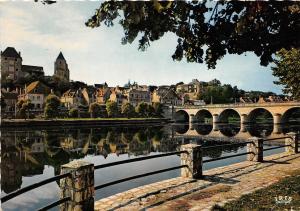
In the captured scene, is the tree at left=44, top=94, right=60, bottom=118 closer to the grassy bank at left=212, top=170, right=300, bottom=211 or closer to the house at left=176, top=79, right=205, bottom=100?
the grassy bank at left=212, top=170, right=300, bottom=211

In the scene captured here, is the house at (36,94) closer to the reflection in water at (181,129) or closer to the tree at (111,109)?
the tree at (111,109)

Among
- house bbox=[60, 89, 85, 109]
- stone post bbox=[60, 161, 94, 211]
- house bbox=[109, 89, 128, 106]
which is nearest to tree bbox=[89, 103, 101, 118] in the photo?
house bbox=[60, 89, 85, 109]

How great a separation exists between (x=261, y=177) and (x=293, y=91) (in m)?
10.5

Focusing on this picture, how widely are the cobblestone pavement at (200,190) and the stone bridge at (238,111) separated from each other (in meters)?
74.6

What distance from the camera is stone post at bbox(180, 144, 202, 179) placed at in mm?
12156

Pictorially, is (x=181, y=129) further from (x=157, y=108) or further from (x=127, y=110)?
(x=157, y=108)

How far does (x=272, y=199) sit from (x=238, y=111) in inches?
3504

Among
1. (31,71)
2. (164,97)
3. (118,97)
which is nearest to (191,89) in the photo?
(164,97)

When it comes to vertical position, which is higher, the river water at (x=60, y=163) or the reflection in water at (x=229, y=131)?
the reflection in water at (x=229, y=131)

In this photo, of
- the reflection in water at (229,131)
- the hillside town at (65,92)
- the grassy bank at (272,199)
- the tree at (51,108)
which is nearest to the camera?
the grassy bank at (272,199)

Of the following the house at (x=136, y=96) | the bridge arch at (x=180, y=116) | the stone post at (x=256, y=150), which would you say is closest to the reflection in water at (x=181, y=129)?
the bridge arch at (x=180, y=116)

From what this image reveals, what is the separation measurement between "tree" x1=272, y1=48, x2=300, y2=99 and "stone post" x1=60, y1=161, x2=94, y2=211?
47.0 feet

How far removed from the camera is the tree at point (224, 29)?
640 cm

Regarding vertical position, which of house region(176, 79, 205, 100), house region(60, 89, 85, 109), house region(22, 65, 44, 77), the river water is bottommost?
the river water
